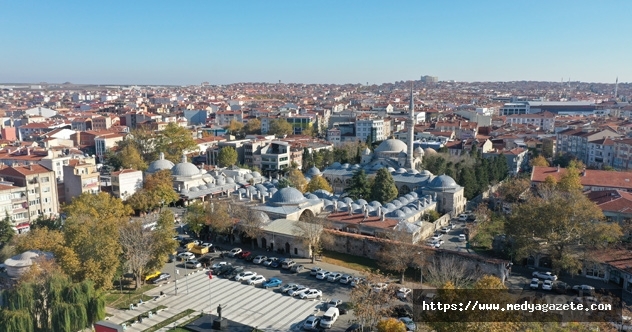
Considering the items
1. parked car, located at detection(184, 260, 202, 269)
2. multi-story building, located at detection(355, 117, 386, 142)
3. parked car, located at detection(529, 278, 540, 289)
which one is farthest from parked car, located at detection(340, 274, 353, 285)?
multi-story building, located at detection(355, 117, 386, 142)

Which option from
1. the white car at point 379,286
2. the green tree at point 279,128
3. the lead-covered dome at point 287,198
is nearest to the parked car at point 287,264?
the lead-covered dome at point 287,198

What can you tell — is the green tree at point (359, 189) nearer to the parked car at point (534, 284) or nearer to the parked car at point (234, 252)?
the parked car at point (234, 252)

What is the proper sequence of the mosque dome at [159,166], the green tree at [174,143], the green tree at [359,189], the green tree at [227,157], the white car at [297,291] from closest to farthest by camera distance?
the white car at [297,291], the green tree at [359,189], the mosque dome at [159,166], the green tree at [227,157], the green tree at [174,143]

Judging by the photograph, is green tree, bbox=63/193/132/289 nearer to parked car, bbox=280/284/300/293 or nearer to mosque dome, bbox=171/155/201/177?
parked car, bbox=280/284/300/293

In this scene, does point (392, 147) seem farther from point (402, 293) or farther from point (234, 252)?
point (402, 293)

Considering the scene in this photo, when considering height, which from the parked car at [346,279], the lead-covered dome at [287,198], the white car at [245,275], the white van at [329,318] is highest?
the lead-covered dome at [287,198]

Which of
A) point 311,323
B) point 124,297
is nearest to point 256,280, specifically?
point 311,323
